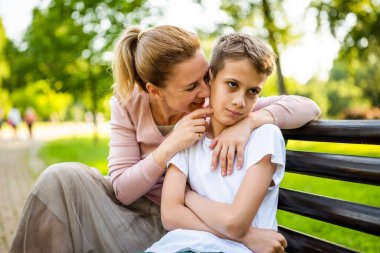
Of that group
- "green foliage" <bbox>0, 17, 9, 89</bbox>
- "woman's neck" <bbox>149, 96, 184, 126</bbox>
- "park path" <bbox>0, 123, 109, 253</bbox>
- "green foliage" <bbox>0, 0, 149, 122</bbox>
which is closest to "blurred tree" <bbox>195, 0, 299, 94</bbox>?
"green foliage" <bbox>0, 0, 149, 122</bbox>

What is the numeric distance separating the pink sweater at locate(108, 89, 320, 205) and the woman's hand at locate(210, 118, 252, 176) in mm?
205

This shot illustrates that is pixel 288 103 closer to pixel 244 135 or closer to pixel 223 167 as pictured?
pixel 244 135

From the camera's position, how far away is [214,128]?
227 centimetres

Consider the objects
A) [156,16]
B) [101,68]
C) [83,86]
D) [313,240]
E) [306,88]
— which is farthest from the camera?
[306,88]

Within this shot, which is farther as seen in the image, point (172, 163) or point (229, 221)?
point (172, 163)

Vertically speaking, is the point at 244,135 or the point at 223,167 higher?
the point at 244,135

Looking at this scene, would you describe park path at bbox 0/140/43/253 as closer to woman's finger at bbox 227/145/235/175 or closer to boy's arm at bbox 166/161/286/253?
boy's arm at bbox 166/161/286/253

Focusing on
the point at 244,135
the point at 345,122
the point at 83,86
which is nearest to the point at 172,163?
the point at 244,135

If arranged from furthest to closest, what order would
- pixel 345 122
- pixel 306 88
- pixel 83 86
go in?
pixel 306 88 → pixel 83 86 → pixel 345 122

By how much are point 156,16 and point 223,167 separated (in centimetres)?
1160

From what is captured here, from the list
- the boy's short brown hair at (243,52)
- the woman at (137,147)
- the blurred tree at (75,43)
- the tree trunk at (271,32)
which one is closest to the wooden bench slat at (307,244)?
the woman at (137,147)

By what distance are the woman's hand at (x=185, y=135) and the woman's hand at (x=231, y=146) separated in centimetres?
13

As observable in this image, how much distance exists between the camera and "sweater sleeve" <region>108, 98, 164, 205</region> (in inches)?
90.8

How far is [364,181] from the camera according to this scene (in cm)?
186
